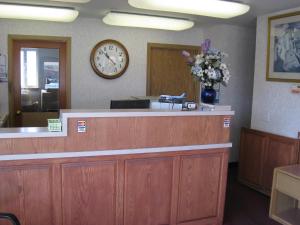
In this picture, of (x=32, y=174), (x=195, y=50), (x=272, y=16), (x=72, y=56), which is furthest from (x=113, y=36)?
(x=32, y=174)

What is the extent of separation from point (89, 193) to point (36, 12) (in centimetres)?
214

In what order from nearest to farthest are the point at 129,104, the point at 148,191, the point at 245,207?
the point at 148,191, the point at 129,104, the point at 245,207

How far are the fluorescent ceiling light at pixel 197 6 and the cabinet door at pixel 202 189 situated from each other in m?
1.46

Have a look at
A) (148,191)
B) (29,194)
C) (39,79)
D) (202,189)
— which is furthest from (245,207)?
(39,79)

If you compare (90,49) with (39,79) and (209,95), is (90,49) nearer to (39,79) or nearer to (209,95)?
(39,79)

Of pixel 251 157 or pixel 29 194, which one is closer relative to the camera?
pixel 29 194

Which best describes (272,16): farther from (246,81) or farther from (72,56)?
(72,56)

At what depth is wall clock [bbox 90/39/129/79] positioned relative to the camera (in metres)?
4.79

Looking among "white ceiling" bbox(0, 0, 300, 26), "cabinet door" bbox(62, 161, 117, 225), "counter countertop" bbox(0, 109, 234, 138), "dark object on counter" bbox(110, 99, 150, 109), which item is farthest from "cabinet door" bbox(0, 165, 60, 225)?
"white ceiling" bbox(0, 0, 300, 26)

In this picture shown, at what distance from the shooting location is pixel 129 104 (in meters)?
3.30

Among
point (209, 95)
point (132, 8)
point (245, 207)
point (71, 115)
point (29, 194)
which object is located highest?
point (132, 8)

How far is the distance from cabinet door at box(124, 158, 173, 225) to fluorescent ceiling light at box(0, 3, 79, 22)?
193cm

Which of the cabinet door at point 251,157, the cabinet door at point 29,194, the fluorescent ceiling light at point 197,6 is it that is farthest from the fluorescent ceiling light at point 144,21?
the cabinet door at point 29,194

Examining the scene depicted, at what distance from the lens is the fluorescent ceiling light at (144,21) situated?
380cm
